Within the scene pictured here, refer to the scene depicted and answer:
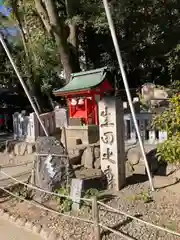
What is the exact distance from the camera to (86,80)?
32.6ft

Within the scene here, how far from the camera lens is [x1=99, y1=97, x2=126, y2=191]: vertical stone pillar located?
540cm

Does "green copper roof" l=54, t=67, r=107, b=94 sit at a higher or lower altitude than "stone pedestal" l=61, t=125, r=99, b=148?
higher

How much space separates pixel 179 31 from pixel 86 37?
5.49m

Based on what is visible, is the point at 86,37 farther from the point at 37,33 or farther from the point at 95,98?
the point at 95,98

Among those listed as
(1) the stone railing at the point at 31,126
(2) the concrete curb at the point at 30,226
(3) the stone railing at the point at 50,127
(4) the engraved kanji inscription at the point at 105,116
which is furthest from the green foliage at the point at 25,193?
(1) the stone railing at the point at 31,126

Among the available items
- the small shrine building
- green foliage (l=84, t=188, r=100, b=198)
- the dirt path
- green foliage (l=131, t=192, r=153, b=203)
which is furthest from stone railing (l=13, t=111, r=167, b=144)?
the dirt path

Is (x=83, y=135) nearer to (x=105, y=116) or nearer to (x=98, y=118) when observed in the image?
(x=98, y=118)

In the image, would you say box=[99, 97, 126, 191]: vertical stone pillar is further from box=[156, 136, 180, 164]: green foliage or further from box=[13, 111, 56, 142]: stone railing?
box=[13, 111, 56, 142]: stone railing

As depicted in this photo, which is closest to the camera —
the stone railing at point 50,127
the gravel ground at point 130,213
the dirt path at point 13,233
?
the gravel ground at point 130,213

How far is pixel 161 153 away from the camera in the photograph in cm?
459

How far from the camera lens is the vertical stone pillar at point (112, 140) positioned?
5.40m

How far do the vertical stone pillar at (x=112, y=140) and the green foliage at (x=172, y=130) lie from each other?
0.81 metres

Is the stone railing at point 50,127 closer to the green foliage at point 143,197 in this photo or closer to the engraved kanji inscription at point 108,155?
the engraved kanji inscription at point 108,155

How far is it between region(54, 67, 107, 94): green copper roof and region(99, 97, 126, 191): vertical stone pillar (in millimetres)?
3990
